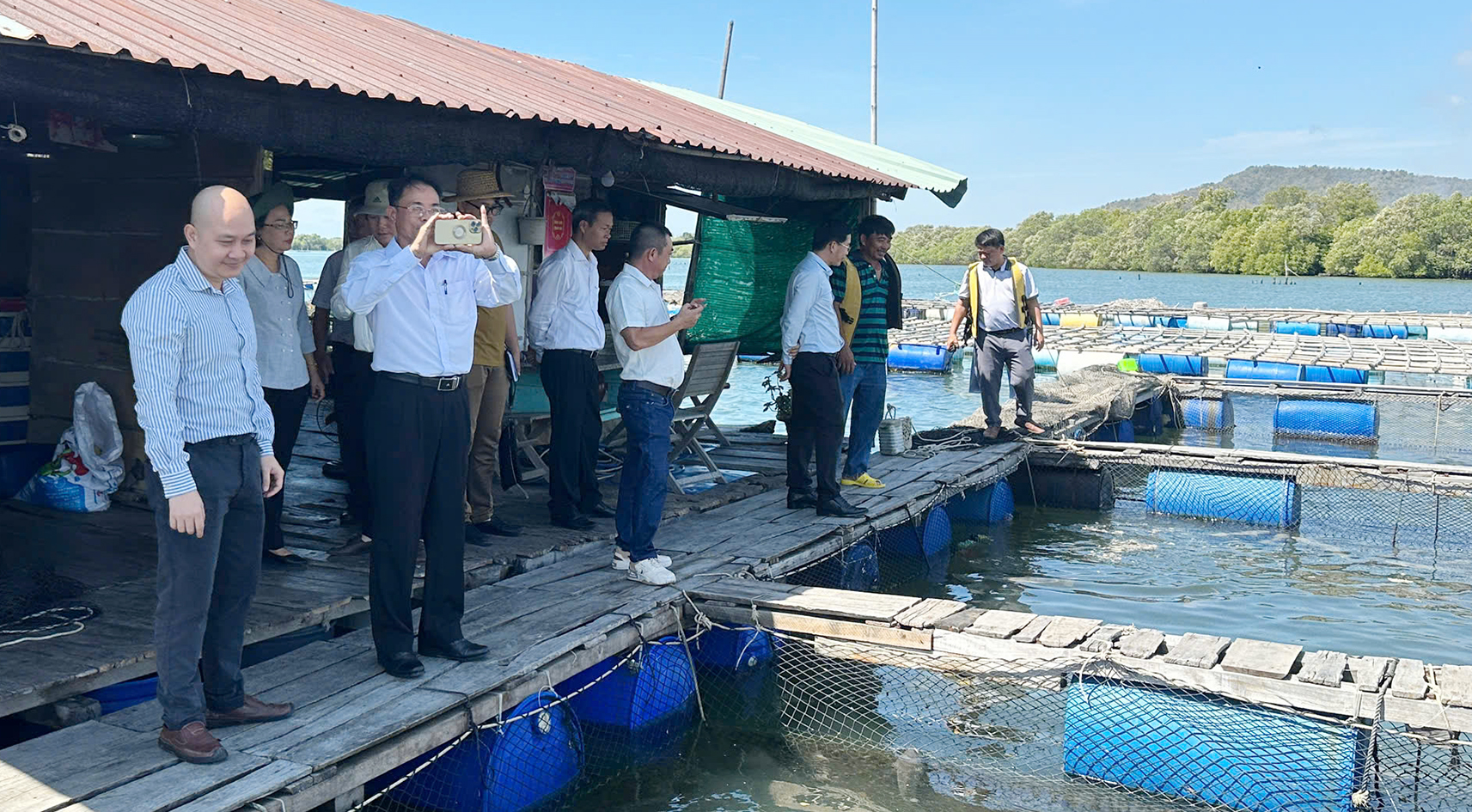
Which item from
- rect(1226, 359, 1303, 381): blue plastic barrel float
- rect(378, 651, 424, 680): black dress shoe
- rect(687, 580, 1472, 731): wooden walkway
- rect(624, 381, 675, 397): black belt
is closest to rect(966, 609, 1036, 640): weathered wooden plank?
rect(687, 580, 1472, 731): wooden walkway

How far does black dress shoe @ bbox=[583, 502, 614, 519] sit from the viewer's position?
6.89 m

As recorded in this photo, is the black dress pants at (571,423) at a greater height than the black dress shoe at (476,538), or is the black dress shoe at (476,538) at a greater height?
the black dress pants at (571,423)

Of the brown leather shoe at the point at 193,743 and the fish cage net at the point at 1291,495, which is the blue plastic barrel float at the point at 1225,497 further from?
the brown leather shoe at the point at 193,743

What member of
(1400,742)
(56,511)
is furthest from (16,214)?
(1400,742)

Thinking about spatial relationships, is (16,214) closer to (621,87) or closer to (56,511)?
(56,511)

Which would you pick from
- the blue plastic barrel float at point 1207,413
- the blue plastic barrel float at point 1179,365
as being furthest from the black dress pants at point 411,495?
the blue plastic barrel float at point 1179,365

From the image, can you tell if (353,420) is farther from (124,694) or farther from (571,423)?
(124,694)

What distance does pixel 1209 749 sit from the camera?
461 centimetres

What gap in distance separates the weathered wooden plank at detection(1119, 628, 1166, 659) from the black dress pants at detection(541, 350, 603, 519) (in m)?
2.94

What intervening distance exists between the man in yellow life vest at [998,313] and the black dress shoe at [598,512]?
4113mm

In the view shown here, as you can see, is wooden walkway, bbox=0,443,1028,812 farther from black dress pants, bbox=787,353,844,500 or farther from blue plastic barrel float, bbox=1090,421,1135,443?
blue plastic barrel float, bbox=1090,421,1135,443

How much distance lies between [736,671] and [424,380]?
240 cm

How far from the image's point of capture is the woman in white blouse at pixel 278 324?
17.4 feet

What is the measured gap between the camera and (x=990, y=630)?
17.0ft
